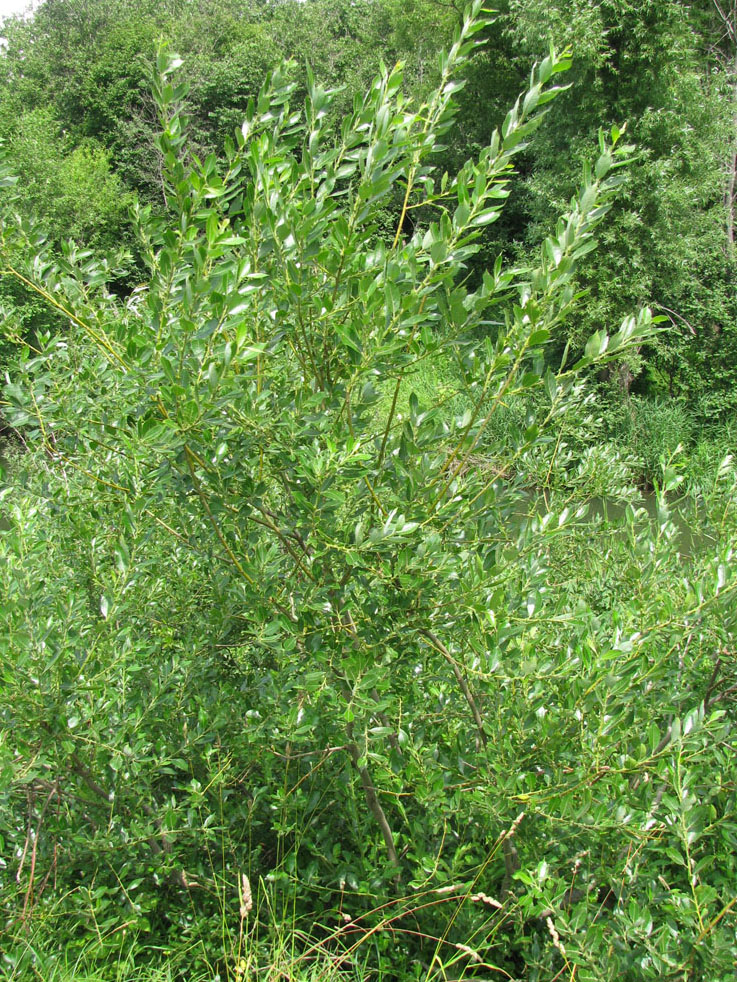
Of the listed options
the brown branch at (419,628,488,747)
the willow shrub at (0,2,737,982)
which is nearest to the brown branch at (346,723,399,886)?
the willow shrub at (0,2,737,982)

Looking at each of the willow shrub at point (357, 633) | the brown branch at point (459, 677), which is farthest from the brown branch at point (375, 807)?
the brown branch at point (459, 677)

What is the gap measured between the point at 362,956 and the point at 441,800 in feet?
1.76

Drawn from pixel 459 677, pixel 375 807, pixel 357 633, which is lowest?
pixel 375 807

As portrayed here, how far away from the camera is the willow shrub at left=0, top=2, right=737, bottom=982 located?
1.63 metres

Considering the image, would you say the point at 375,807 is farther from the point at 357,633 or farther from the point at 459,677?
the point at 357,633

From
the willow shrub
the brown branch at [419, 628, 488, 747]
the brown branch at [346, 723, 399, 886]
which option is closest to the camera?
the willow shrub

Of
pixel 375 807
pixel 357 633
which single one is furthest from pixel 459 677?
pixel 375 807

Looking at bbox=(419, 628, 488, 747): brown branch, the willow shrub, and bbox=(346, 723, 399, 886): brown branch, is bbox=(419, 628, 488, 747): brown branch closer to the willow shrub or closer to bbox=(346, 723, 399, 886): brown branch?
the willow shrub

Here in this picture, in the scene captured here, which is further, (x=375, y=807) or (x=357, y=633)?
(x=375, y=807)

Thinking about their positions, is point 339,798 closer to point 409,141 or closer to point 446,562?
point 446,562

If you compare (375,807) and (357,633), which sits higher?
(357,633)

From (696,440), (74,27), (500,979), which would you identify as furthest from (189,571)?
(74,27)

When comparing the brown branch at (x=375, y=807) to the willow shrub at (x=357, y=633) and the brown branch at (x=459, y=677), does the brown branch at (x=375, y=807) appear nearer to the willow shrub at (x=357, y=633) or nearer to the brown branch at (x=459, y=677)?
the willow shrub at (x=357, y=633)

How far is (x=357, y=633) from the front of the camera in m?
1.77
